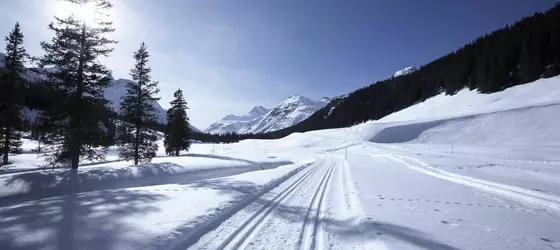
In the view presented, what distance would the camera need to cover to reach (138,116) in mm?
23406

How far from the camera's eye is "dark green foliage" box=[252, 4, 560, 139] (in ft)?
157

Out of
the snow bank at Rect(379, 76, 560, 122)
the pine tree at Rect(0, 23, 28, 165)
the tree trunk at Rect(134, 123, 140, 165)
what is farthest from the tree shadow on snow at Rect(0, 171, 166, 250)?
the snow bank at Rect(379, 76, 560, 122)

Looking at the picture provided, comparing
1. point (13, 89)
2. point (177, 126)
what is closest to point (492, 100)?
point (177, 126)

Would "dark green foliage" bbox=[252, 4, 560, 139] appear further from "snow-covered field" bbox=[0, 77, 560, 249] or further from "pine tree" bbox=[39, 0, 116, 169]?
"pine tree" bbox=[39, 0, 116, 169]

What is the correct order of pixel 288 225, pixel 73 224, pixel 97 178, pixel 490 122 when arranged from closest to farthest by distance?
pixel 73 224 < pixel 288 225 < pixel 97 178 < pixel 490 122

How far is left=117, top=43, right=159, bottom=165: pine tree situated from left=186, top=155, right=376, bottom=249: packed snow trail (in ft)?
67.0

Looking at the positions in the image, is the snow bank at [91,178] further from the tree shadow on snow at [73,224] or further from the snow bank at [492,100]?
the snow bank at [492,100]

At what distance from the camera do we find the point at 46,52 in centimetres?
1427

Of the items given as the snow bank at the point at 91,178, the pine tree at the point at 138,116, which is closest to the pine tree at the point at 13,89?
the pine tree at the point at 138,116

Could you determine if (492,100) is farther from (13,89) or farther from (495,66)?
(13,89)

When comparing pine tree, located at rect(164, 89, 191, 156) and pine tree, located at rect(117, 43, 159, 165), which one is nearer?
pine tree, located at rect(117, 43, 159, 165)

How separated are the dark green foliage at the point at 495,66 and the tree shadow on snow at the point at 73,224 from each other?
214ft

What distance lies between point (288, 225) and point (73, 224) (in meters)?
4.02

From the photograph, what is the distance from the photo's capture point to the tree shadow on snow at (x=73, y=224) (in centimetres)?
377
